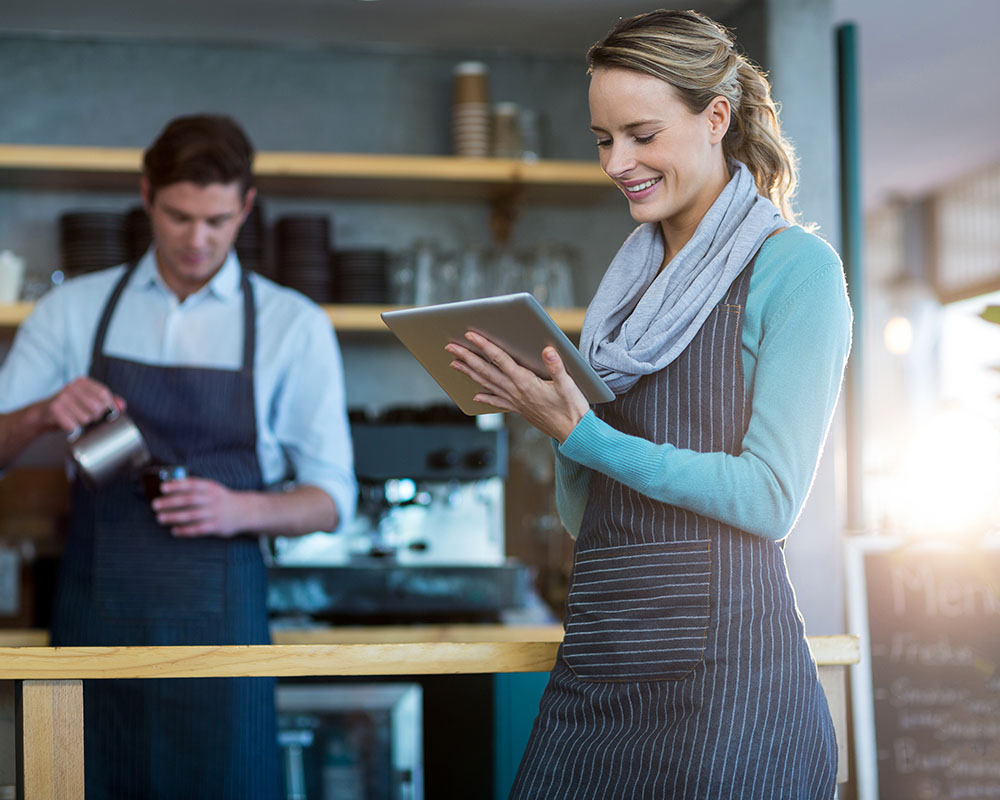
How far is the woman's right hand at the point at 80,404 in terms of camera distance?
5.53 feet

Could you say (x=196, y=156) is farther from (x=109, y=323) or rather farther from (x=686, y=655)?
(x=686, y=655)

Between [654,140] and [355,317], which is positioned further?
[355,317]

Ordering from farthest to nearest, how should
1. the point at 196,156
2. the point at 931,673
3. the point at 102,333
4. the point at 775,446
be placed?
1. the point at 931,673
2. the point at 102,333
3. the point at 196,156
4. the point at 775,446

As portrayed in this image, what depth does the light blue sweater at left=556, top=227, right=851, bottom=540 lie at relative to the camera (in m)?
1.02

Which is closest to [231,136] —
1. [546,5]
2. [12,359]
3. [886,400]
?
[12,359]

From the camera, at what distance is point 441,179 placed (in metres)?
2.86

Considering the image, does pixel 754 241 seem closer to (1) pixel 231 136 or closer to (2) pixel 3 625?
(1) pixel 231 136

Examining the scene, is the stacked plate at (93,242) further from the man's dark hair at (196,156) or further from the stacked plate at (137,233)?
the man's dark hair at (196,156)

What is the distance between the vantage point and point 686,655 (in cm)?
105

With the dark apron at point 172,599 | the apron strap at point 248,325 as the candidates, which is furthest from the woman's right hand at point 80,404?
the apron strap at point 248,325

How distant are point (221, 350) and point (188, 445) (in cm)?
19

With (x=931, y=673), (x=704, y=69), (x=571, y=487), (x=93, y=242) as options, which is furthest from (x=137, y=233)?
(x=931, y=673)

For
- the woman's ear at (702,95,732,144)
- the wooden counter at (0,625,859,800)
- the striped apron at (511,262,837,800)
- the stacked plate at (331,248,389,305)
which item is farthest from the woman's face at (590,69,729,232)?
the stacked plate at (331,248,389,305)

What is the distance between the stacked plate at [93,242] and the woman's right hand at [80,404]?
111cm
